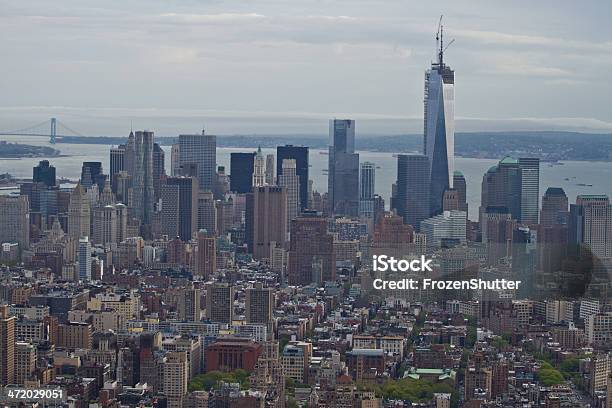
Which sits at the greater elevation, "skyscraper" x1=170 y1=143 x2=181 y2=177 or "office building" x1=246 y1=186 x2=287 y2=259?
"skyscraper" x1=170 y1=143 x2=181 y2=177

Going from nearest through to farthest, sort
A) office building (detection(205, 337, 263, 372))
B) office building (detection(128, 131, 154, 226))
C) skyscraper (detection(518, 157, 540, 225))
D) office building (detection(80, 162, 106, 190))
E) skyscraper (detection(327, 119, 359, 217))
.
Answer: office building (detection(205, 337, 263, 372))
skyscraper (detection(518, 157, 540, 225))
skyscraper (detection(327, 119, 359, 217))
office building (detection(128, 131, 154, 226))
office building (detection(80, 162, 106, 190))

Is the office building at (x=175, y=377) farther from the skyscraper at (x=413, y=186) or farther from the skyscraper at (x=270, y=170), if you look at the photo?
the skyscraper at (x=270, y=170)

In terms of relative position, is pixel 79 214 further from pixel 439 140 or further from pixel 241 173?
pixel 439 140

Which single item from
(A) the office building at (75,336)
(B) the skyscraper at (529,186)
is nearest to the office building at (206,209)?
(B) the skyscraper at (529,186)

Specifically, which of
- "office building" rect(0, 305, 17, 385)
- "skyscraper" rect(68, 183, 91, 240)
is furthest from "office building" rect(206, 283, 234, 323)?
"skyscraper" rect(68, 183, 91, 240)

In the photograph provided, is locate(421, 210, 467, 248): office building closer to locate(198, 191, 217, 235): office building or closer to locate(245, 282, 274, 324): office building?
locate(245, 282, 274, 324): office building
